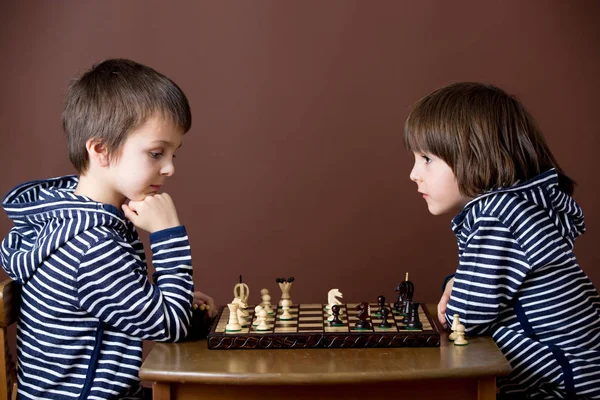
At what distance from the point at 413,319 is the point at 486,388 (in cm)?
23

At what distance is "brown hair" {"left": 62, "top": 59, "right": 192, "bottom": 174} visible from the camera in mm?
1870

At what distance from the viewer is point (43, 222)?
184cm

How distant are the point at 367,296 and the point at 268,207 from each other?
51 centimetres

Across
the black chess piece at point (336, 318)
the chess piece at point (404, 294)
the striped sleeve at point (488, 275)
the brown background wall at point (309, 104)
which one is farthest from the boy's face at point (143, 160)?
the brown background wall at point (309, 104)

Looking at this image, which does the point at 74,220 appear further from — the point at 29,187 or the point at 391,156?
the point at 391,156

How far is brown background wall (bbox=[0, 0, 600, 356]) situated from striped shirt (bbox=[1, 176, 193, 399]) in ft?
3.97

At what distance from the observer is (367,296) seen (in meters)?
3.05

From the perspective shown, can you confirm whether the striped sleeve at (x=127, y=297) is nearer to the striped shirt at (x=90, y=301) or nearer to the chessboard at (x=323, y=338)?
the striped shirt at (x=90, y=301)

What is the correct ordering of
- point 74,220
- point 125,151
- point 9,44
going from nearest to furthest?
1. point 74,220
2. point 125,151
3. point 9,44

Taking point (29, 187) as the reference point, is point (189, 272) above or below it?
below

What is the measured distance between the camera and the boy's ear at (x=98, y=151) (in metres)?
1.87

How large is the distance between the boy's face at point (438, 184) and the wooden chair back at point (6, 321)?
1.01 meters

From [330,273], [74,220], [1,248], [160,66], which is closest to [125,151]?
[74,220]

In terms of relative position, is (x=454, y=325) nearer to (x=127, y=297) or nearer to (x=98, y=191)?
(x=127, y=297)
